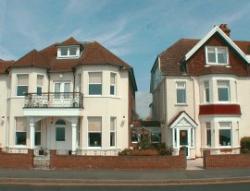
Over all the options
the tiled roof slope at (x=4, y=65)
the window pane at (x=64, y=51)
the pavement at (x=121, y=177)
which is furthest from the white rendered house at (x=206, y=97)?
the tiled roof slope at (x=4, y=65)

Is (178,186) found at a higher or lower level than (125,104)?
lower

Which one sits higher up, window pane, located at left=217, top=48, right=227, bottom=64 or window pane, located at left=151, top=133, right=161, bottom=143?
window pane, located at left=217, top=48, right=227, bottom=64

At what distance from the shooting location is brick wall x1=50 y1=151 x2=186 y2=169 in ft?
72.8

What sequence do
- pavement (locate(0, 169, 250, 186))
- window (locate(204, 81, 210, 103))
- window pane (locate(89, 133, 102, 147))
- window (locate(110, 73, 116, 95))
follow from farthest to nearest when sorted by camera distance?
window (locate(204, 81, 210, 103)) → window (locate(110, 73, 116, 95)) → window pane (locate(89, 133, 102, 147)) → pavement (locate(0, 169, 250, 186))

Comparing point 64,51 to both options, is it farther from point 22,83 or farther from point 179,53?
point 179,53

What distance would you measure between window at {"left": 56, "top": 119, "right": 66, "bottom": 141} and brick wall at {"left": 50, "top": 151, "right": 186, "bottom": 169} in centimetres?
764

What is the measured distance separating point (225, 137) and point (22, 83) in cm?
1649

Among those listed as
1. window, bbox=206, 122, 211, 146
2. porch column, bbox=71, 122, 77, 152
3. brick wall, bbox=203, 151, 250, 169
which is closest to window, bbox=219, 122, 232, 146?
window, bbox=206, 122, 211, 146

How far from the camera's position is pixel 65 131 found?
29938 mm

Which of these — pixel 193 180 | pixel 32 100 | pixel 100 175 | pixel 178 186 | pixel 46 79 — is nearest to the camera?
pixel 178 186

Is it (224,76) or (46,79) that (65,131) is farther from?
(224,76)

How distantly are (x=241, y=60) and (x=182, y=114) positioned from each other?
7224 millimetres

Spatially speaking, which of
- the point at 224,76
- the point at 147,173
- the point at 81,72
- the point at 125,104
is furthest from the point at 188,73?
the point at 147,173

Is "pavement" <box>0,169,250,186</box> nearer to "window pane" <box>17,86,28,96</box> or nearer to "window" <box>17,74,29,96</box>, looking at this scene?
"window pane" <box>17,86,28,96</box>
